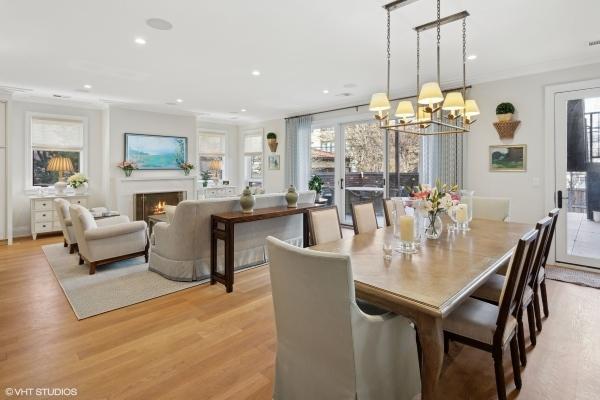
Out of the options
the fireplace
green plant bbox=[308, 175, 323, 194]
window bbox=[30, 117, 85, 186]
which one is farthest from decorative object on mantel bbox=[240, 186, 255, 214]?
window bbox=[30, 117, 85, 186]

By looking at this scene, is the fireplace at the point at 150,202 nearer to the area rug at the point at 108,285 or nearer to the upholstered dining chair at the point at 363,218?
the area rug at the point at 108,285

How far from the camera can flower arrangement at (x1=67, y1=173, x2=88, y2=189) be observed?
638cm

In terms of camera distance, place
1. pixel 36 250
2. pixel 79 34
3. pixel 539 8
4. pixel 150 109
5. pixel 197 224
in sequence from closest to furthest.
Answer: pixel 539 8 → pixel 79 34 → pixel 197 224 → pixel 36 250 → pixel 150 109

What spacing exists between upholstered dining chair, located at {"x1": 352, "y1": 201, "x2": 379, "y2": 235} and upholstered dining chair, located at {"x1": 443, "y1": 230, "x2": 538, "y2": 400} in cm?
128

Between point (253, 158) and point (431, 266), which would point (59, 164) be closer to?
point (253, 158)

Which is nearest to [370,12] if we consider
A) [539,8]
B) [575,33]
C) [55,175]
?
[539,8]

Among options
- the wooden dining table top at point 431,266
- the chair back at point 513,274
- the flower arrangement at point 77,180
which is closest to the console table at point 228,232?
the wooden dining table top at point 431,266

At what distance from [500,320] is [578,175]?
12.3 ft

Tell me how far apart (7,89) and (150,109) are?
2.34 metres

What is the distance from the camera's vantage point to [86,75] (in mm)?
4770

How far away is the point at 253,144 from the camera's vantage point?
29.8 ft

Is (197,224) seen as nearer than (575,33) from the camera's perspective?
No

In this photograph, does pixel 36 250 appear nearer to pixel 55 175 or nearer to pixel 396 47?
pixel 55 175

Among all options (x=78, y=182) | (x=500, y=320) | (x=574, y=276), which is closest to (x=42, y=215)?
(x=78, y=182)
